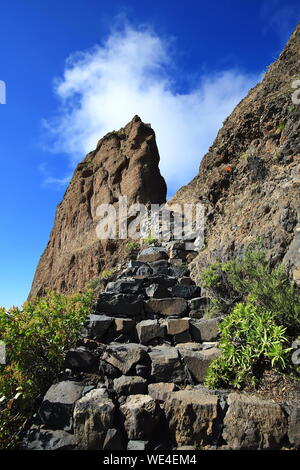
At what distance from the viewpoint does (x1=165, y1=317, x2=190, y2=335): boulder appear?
5553mm

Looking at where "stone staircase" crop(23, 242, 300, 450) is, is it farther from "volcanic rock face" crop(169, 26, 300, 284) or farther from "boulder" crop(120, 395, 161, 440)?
"volcanic rock face" crop(169, 26, 300, 284)

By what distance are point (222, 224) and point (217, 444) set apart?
5300 mm

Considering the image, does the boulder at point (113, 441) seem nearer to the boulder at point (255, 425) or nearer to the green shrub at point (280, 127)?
the boulder at point (255, 425)

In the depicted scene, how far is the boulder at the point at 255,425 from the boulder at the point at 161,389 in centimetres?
81

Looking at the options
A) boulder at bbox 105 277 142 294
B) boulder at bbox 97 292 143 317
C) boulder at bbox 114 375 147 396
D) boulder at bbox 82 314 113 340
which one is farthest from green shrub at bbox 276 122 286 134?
boulder at bbox 114 375 147 396

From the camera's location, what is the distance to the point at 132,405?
3.66 metres

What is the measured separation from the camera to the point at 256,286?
465 centimetres

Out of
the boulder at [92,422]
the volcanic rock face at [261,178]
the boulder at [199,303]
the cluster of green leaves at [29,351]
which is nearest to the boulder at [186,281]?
the volcanic rock face at [261,178]

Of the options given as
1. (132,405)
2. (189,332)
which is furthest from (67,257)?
(132,405)

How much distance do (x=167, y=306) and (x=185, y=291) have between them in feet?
2.21

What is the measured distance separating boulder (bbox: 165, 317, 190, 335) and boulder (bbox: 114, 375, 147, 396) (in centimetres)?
147

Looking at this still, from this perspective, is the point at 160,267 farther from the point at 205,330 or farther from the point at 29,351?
the point at 29,351

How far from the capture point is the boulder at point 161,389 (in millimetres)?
3850
